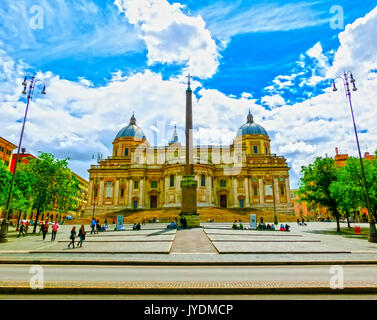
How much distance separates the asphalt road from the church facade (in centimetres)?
4493

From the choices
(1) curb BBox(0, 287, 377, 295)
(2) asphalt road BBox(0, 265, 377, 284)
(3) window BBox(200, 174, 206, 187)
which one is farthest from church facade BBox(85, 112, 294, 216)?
(1) curb BBox(0, 287, 377, 295)

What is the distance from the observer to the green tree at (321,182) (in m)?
30.2

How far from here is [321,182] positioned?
30.6 m

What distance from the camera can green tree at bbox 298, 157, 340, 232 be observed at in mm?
30234

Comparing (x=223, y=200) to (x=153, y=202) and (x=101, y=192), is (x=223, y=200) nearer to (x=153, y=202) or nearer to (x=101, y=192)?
(x=153, y=202)

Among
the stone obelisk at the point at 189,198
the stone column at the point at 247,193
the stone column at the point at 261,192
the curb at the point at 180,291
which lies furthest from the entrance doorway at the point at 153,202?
the curb at the point at 180,291

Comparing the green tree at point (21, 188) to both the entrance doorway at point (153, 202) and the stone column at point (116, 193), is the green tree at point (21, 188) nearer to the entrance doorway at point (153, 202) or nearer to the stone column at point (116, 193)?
the stone column at point (116, 193)

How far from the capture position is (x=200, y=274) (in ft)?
29.3

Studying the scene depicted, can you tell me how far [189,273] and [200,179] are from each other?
154 ft

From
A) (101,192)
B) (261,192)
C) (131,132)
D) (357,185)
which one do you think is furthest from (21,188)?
(261,192)
